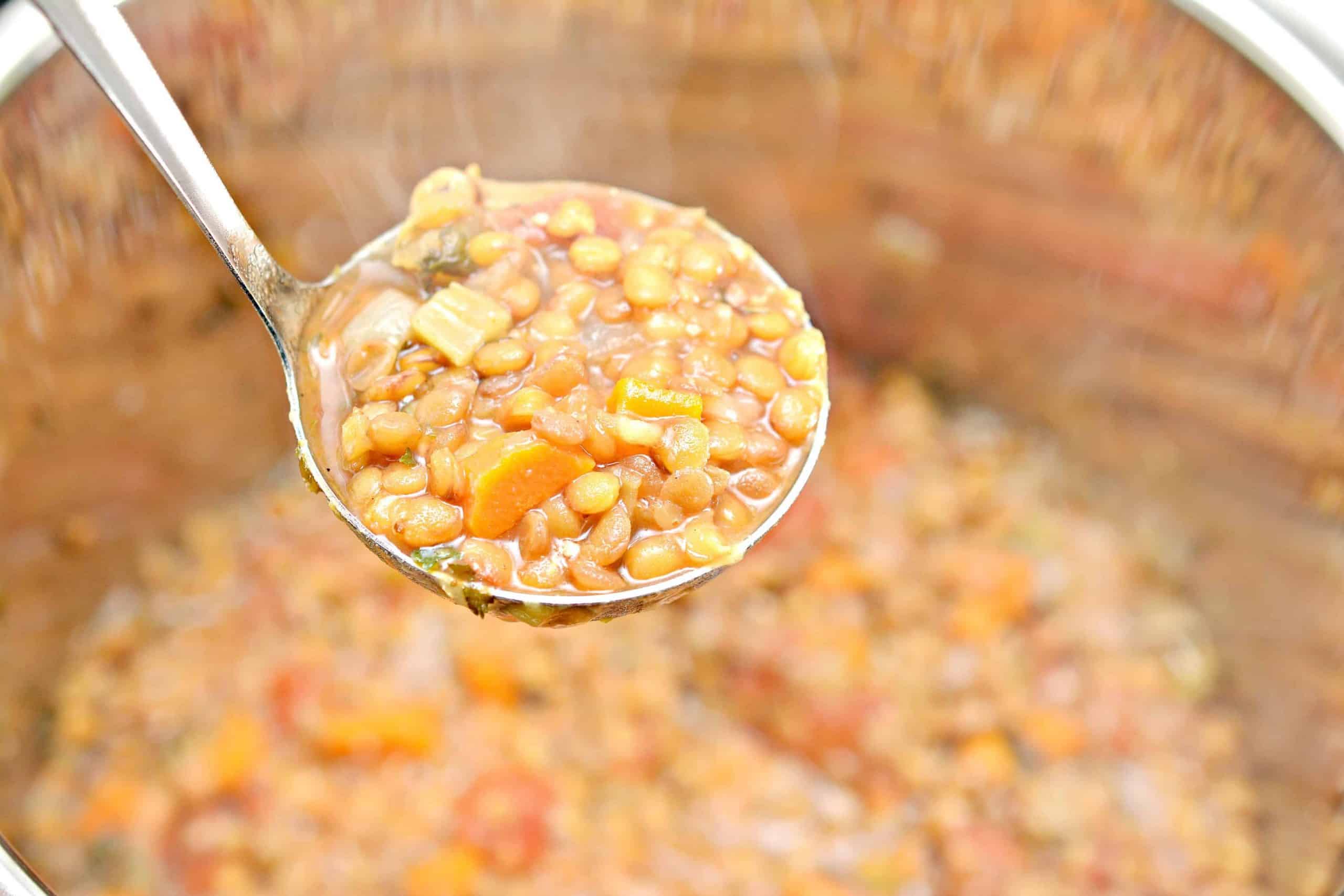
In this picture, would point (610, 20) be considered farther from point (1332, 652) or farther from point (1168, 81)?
point (1332, 652)

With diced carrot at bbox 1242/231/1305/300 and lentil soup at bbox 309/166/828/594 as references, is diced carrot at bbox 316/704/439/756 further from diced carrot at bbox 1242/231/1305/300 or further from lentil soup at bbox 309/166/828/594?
diced carrot at bbox 1242/231/1305/300

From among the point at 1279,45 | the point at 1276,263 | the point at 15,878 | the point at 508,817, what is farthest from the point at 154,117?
the point at 1276,263

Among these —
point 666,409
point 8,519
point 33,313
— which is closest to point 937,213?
point 666,409

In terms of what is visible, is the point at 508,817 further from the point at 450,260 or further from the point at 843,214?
the point at 843,214

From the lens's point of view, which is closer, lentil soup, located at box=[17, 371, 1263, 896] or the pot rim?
the pot rim

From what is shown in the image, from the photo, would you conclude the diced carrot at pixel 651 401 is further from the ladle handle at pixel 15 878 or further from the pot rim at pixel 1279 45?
the pot rim at pixel 1279 45

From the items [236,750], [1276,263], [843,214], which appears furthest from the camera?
[843,214]

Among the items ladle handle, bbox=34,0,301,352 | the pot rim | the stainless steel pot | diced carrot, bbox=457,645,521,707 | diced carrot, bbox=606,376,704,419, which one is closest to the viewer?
ladle handle, bbox=34,0,301,352

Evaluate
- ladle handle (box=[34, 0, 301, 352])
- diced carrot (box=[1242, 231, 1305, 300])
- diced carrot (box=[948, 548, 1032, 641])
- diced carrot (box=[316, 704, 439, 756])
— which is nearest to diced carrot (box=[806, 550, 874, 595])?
diced carrot (box=[948, 548, 1032, 641])
